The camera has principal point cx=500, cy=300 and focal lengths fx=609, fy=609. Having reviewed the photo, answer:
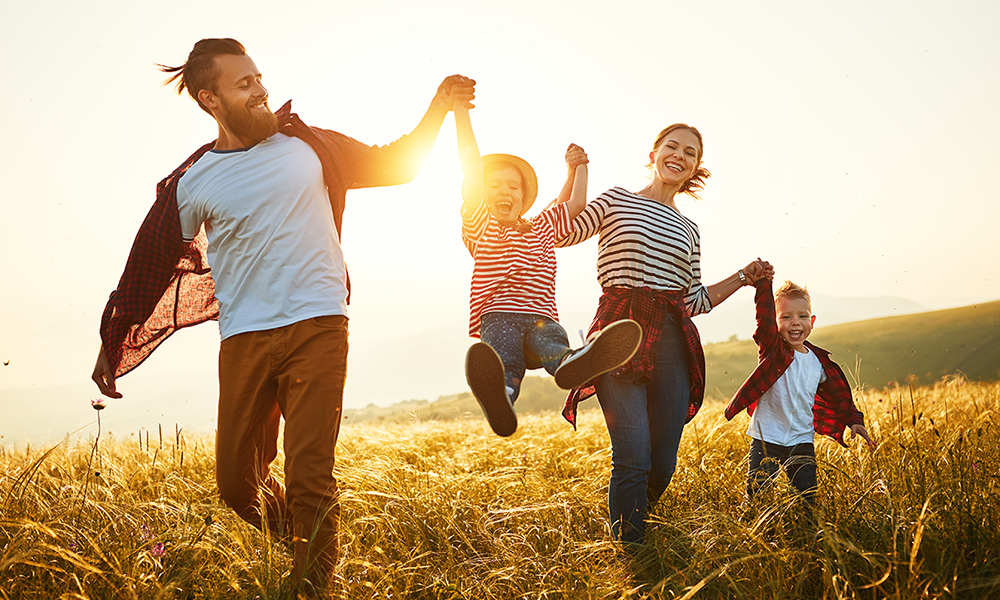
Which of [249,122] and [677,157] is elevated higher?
[249,122]

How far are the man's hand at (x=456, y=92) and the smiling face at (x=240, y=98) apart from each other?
33.9 inches

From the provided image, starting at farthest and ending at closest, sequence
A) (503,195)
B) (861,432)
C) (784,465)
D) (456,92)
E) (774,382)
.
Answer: (774,382) < (861,432) < (784,465) < (503,195) < (456,92)

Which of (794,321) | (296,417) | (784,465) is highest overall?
(794,321)

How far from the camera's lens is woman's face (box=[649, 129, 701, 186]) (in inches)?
139

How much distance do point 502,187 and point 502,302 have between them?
0.62 meters

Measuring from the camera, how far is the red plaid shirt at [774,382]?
3723 millimetres

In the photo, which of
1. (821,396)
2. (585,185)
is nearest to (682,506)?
(821,396)

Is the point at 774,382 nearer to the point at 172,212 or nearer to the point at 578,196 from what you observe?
the point at 578,196

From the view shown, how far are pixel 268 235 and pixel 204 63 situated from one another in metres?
0.97

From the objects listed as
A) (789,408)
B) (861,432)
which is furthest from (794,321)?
(861,432)

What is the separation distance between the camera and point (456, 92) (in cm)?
310

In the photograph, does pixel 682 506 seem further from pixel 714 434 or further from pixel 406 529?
pixel 714 434

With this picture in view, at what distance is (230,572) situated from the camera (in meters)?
2.80

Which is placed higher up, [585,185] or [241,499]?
[585,185]
